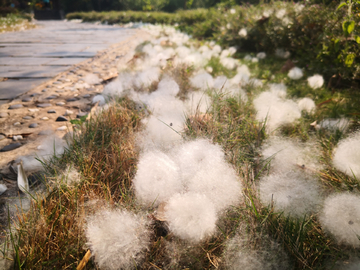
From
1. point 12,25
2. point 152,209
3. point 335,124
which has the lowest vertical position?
point 152,209

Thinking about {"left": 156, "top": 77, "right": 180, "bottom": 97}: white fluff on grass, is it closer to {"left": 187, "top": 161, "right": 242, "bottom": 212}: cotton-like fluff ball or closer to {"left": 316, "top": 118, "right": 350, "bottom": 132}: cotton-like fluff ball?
{"left": 187, "top": 161, "right": 242, "bottom": 212}: cotton-like fluff ball

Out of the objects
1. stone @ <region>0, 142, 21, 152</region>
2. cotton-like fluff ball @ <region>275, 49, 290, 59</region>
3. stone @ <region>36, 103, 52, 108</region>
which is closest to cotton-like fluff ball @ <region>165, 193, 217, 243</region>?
stone @ <region>0, 142, 21, 152</region>

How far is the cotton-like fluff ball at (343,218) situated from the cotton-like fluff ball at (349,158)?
0.24m

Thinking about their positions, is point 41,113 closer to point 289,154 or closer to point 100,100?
point 100,100

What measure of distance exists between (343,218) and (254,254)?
0.43m

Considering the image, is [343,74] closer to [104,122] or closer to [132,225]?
[104,122]

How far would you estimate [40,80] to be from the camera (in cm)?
302

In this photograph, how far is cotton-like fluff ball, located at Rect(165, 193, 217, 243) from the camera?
0.96m

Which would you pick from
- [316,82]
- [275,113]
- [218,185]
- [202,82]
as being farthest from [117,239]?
[316,82]

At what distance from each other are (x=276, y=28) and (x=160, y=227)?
407cm

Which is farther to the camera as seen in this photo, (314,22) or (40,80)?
(314,22)

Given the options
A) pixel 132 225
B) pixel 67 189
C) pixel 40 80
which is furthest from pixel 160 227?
pixel 40 80

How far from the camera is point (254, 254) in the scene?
2.97 ft

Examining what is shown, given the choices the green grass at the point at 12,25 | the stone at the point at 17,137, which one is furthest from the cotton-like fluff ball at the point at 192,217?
the green grass at the point at 12,25
